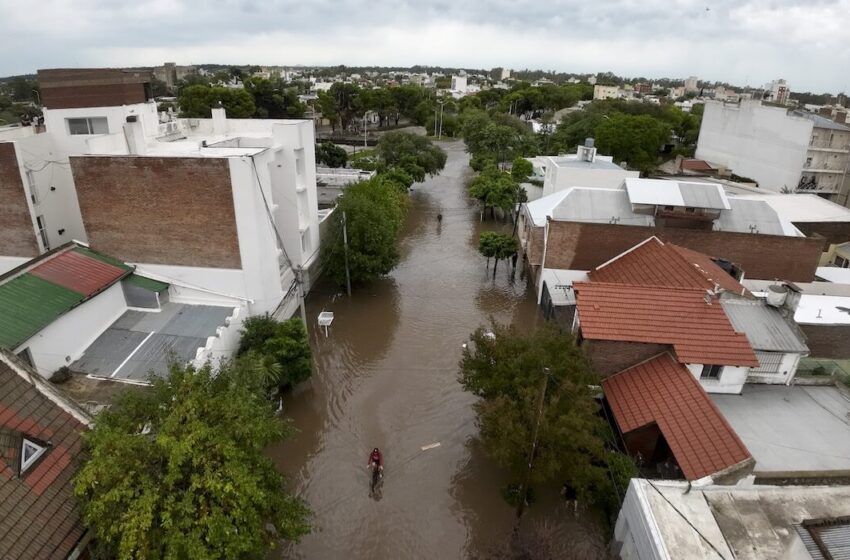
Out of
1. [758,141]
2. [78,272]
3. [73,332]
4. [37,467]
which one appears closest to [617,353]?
[37,467]

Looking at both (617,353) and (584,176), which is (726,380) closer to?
(617,353)

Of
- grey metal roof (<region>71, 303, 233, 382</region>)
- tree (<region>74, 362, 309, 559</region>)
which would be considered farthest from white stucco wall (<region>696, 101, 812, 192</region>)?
tree (<region>74, 362, 309, 559</region>)

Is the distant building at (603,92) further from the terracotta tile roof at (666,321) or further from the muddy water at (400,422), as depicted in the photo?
the terracotta tile roof at (666,321)

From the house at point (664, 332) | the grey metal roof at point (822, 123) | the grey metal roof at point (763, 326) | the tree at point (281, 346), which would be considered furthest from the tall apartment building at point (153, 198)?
the grey metal roof at point (822, 123)

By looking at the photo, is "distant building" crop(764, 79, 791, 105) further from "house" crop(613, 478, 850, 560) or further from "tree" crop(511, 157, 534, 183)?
"house" crop(613, 478, 850, 560)

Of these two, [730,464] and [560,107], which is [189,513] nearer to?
[730,464]

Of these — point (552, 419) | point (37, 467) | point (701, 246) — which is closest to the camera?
point (37, 467)

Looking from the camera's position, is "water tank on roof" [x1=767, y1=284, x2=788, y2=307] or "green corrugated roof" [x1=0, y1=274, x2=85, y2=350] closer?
"green corrugated roof" [x1=0, y1=274, x2=85, y2=350]
